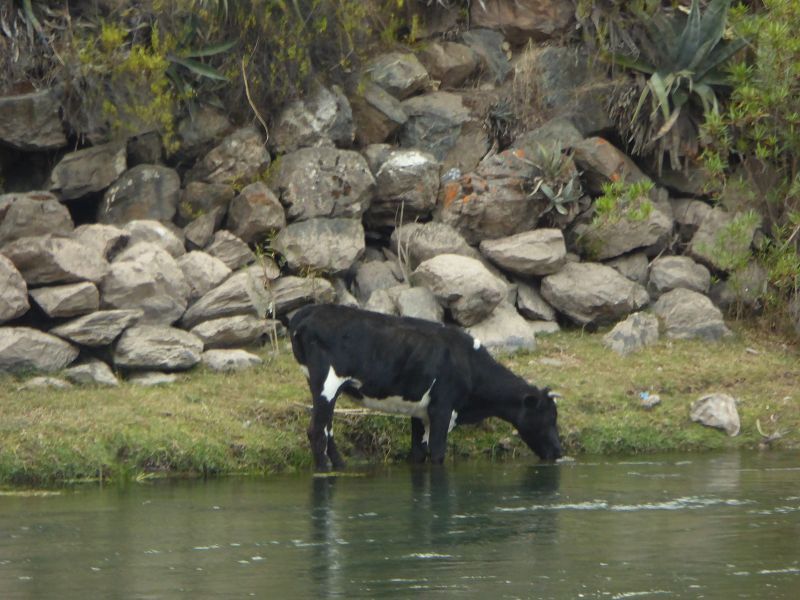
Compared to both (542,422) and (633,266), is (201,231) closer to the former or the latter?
(542,422)

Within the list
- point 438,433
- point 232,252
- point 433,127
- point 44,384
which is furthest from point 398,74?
point 44,384

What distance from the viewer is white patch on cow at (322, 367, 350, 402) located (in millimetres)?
15352

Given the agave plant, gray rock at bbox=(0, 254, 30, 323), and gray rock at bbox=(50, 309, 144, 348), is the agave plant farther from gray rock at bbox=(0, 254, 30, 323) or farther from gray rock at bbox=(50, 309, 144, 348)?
gray rock at bbox=(0, 254, 30, 323)

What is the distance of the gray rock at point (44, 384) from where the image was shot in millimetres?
15953

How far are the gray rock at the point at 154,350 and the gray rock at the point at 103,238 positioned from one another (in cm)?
133

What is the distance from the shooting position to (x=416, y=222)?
2067 centimetres

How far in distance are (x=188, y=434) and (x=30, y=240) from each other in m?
3.28

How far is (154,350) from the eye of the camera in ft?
54.8

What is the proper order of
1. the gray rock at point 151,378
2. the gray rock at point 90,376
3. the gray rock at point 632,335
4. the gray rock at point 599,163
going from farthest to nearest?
1. the gray rock at point 599,163
2. the gray rock at point 632,335
3. the gray rock at point 151,378
4. the gray rock at point 90,376

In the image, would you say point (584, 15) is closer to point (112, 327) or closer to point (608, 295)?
point (608, 295)

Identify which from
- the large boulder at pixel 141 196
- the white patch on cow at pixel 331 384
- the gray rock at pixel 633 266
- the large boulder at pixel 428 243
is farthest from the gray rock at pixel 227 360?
the gray rock at pixel 633 266

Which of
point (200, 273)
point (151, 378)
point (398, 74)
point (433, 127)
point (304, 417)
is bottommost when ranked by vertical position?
point (304, 417)

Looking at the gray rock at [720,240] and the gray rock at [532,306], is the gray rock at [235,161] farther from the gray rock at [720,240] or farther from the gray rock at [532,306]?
the gray rock at [720,240]

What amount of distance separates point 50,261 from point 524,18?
946 cm
